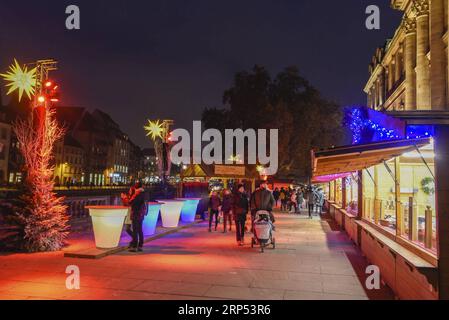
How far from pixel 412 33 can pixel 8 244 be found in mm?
27671

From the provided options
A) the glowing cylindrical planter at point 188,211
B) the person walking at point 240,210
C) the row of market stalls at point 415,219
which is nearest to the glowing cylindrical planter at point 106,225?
the person walking at point 240,210

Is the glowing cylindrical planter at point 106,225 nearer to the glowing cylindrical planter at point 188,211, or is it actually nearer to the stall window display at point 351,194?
the glowing cylindrical planter at point 188,211

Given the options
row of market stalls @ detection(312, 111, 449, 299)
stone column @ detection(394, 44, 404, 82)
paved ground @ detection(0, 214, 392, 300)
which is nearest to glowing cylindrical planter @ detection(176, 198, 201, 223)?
paved ground @ detection(0, 214, 392, 300)

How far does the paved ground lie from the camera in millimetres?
7254

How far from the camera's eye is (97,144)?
97875mm

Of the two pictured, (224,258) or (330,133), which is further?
(330,133)

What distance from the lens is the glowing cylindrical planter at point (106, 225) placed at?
11.6 meters

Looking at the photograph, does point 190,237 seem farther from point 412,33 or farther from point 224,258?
point 412,33

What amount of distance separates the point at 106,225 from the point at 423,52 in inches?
877

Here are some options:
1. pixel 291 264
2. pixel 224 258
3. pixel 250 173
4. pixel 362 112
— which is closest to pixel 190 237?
pixel 224 258

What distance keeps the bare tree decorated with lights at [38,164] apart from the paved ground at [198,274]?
2.69 ft

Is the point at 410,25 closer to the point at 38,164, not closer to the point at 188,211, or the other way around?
the point at 188,211

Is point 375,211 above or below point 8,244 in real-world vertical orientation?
above

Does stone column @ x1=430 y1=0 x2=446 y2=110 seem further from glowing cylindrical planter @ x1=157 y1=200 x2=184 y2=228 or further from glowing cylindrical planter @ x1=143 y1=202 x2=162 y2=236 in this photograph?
glowing cylindrical planter @ x1=143 y1=202 x2=162 y2=236
